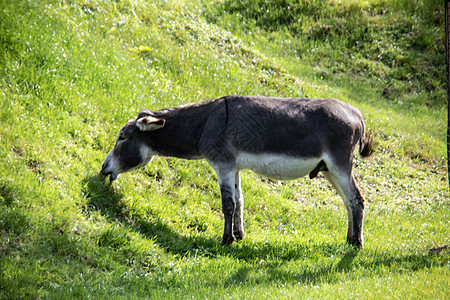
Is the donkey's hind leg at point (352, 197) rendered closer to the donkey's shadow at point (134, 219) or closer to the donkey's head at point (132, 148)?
the donkey's shadow at point (134, 219)

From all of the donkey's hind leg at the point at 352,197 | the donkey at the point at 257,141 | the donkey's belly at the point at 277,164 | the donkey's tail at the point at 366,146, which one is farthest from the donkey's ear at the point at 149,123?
the donkey's tail at the point at 366,146

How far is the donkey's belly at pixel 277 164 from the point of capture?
8375 millimetres

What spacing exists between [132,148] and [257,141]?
2274 millimetres

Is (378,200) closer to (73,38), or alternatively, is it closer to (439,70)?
(73,38)

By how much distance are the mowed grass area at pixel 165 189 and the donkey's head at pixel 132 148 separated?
33 cm

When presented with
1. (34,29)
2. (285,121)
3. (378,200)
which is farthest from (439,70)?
(34,29)

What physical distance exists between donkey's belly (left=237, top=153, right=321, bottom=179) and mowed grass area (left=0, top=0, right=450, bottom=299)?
126 cm

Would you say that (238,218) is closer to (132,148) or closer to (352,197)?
(352,197)

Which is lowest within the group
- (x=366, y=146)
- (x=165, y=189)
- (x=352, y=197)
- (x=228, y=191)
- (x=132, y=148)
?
(x=165, y=189)

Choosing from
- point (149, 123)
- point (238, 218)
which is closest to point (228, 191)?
point (238, 218)

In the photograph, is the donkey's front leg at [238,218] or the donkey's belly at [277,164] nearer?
the donkey's belly at [277,164]

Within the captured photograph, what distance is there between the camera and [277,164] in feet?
27.6

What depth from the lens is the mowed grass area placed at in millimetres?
6742

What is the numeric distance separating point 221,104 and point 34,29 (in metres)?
5.23
